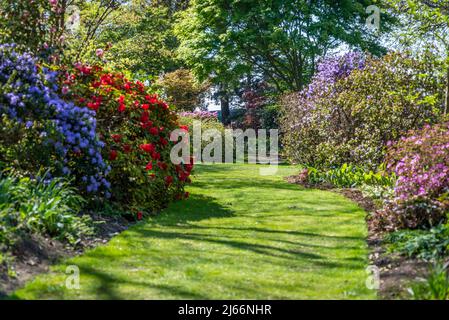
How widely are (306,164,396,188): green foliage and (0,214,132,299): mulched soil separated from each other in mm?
5740

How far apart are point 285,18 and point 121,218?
54.0 feet

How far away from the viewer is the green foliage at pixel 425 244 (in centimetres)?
559

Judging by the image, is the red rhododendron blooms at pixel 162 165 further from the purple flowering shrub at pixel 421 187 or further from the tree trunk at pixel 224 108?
the tree trunk at pixel 224 108

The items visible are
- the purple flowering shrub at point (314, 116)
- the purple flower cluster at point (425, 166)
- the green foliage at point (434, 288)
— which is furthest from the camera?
the purple flowering shrub at point (314, 116)

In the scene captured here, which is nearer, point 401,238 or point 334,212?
point 401,238

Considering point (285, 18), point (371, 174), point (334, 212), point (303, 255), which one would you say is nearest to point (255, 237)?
point (303, 255)

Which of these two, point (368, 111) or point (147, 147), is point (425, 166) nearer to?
point (147, 147)

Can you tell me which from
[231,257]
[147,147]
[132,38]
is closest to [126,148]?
[147,147]

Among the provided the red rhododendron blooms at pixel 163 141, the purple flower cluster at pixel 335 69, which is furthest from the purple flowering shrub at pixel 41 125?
the purple flower cluster at pixel 335 69

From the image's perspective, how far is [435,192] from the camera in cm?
707

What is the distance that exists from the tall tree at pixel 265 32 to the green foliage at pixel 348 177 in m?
10.3

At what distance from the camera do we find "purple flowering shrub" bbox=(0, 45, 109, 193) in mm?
6898
